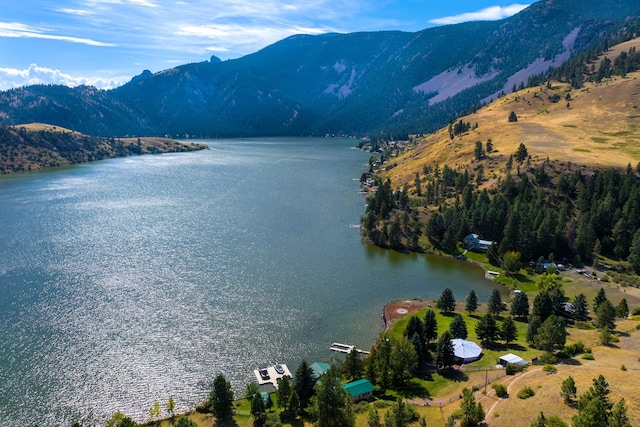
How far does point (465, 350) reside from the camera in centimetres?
6094

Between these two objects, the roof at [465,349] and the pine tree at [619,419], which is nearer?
the pine tree at [619,419]

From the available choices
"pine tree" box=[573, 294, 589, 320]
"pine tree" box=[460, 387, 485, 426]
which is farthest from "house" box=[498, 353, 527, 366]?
"pine tree" box=[573, 294, 589, 320]

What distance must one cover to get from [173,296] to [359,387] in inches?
1724

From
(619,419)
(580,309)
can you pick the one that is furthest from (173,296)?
(580,309)

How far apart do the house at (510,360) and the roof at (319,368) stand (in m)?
22.8

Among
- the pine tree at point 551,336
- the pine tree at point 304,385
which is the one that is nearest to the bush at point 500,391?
the pine tree at point 551,336

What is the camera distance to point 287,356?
64.9m

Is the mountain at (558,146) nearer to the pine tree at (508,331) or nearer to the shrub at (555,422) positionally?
the pine tree at (508,331)

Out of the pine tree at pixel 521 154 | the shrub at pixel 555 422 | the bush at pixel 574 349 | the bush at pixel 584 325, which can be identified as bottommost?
the bush at pixel 584 325

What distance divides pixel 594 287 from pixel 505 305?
22.3 meters

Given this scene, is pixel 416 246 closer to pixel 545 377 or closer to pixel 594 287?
pixel 594 287

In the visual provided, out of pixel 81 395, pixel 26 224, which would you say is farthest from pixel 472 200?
pixel 26 224

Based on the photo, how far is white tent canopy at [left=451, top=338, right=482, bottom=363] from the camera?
59.8 metres

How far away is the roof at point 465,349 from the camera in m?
59.9
